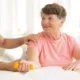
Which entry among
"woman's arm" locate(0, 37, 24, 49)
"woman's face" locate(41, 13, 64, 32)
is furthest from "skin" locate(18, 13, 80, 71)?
"woman's arm" locate(0, 37, 24, 49)

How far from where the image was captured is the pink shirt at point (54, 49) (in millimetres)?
1513

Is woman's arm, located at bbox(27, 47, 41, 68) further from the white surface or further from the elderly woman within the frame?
the white surface

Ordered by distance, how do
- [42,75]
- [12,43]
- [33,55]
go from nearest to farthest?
[42,75] < [33,55] < [12,43]

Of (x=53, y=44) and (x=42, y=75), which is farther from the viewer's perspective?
(x=53, y=44)

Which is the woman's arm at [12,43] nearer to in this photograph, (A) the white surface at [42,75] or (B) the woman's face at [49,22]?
(B) the woman's face at [49,22]

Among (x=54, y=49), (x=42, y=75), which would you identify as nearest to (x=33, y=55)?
(x=54, y=49)

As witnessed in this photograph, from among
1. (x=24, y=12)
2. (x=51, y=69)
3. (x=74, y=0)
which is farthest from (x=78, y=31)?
(x=51, y=69)

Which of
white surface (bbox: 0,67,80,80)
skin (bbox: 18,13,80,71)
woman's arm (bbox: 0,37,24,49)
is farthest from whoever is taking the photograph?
woman's arm (bbox: 0,37,24,49)

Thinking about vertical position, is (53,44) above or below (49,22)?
below

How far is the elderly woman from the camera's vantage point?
59.3 inches

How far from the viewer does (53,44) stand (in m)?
1.54

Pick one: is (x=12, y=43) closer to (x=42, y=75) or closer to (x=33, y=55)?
(x=33, y=55)

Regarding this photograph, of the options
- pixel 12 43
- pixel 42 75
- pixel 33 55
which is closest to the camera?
pixel 42 75

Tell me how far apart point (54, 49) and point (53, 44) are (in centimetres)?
4
